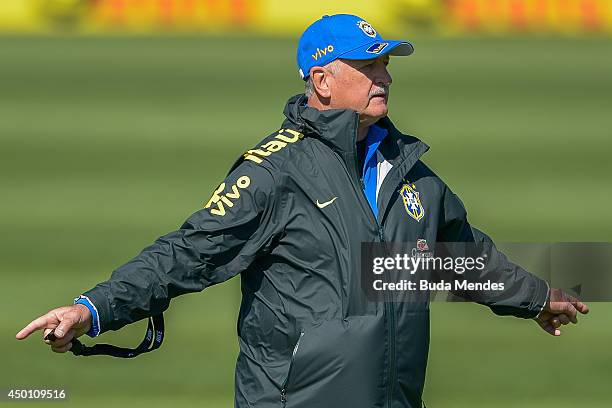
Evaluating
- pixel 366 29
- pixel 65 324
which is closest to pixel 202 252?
pixel 65 324

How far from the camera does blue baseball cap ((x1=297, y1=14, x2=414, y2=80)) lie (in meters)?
2.66

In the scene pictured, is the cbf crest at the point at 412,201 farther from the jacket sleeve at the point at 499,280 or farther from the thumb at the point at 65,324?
the thumb at the point at 65,324

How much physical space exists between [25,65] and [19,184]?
1.15 ft

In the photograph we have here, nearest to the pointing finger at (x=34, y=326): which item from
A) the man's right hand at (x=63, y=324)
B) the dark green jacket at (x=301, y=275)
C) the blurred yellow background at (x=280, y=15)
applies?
the man's right hand at (x=63, y=324)

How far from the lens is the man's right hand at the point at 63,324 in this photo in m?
2.32

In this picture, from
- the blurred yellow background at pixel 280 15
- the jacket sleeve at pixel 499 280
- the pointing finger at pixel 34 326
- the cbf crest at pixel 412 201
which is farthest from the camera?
the blurred yellow background at pixel 280 15

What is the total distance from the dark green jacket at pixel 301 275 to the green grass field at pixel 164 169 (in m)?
0.97

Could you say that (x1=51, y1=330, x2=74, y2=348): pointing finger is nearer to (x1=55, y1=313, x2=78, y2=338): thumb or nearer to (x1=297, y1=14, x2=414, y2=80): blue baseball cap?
(x1=55, y1=313, x2=78, y2=338): thumb

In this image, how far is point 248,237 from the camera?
8.36 ft

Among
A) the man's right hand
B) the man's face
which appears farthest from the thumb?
the man's face

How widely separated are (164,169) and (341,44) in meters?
1.07

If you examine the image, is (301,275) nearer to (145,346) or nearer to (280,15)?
(145,346)

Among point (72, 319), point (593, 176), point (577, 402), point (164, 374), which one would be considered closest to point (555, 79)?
point (593, 176)

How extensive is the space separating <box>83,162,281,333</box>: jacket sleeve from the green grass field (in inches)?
41.1
